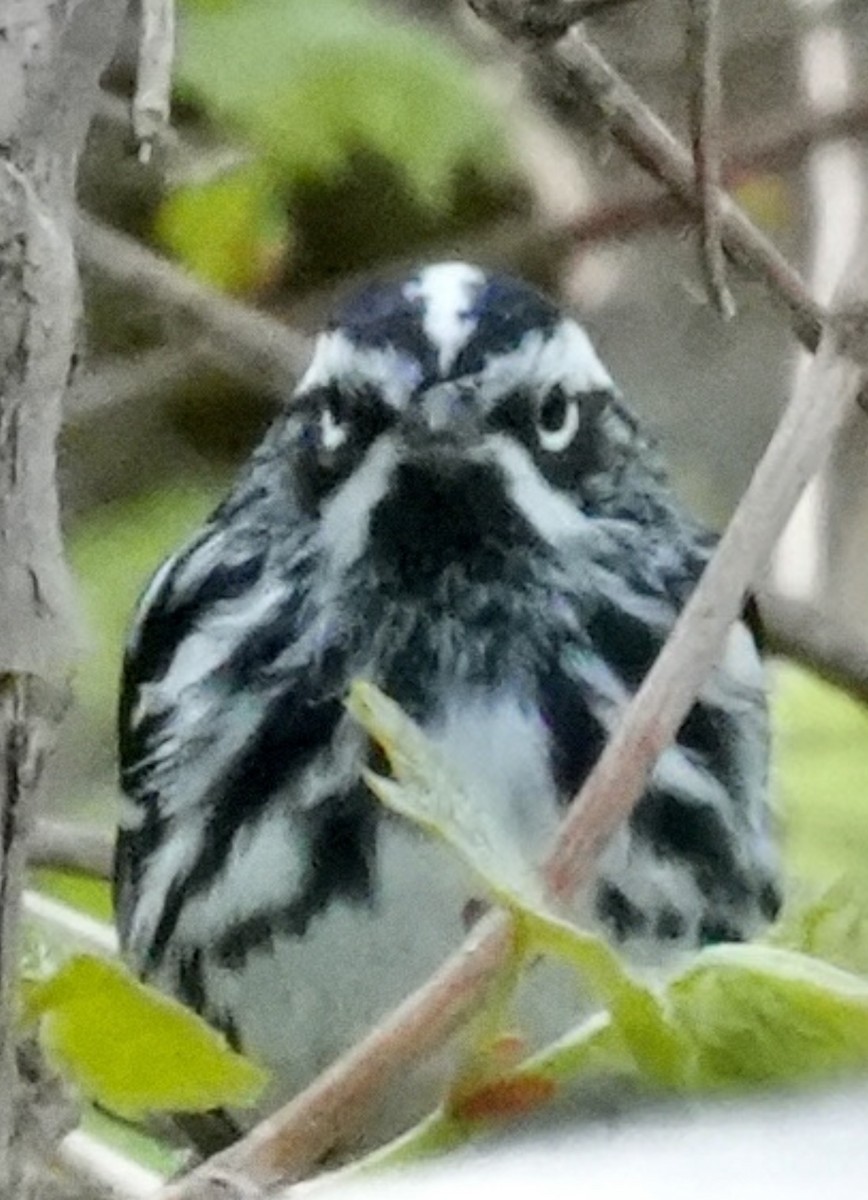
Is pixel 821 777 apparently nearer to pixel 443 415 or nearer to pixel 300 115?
pixel 443 415

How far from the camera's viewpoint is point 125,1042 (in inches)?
11.1

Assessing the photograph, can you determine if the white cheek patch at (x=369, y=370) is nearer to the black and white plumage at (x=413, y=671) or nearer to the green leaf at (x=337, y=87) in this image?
the black and white plumage at (x=413, y=671)

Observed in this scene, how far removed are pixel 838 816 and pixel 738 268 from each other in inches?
3.8

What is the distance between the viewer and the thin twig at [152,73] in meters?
0.32

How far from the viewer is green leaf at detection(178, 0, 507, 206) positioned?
1.83 ft

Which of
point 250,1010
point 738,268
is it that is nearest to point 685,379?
point 738,268

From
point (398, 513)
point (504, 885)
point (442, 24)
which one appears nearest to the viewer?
point (504, 885)

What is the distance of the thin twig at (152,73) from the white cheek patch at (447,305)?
0.06 metres

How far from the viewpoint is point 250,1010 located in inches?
15.7

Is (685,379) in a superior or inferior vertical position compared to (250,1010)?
superior

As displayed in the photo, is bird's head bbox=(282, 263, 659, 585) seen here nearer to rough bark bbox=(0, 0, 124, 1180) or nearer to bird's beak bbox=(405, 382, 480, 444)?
bird's beak bbox=(405, 382, 480, 444)

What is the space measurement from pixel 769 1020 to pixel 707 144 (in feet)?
0.59

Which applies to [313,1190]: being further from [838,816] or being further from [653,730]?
[838,816]

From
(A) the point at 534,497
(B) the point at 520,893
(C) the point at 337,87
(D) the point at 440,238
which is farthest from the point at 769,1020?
(C) the point at 337,87
